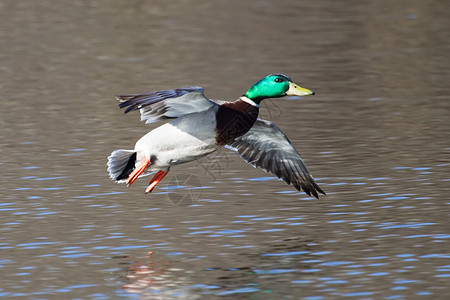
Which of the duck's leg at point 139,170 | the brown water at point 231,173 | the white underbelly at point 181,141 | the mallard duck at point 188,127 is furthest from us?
the duck's leg at point 139,170

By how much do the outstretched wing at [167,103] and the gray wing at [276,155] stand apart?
1.27 m

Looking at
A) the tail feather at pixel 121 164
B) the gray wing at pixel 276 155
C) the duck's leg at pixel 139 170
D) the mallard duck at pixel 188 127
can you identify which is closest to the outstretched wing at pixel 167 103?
the mallard duck at pixel 188 127

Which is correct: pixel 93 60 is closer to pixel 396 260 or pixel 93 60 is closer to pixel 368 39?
pixel 368 39

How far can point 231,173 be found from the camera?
50.3 feet

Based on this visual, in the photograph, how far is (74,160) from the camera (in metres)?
16.0

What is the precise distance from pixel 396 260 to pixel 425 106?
9170 millimetres

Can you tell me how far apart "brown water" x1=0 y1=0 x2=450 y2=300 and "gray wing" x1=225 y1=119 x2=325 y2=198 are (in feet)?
1.14

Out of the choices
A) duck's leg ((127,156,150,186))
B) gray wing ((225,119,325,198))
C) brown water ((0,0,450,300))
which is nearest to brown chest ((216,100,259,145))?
gray wing ((225,119,325,198))

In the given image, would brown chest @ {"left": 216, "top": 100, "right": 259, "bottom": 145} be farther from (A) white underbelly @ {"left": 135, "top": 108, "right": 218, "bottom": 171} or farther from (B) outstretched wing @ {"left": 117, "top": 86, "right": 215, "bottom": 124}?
(B) outstretched wing @ {"left": 117, "top": 86, "right": 215, "bottom": 124}

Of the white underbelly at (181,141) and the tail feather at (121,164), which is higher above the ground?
the white underbelly at (181,141)

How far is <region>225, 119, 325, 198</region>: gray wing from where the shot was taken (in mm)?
13164

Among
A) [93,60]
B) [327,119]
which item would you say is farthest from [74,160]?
[93,60]

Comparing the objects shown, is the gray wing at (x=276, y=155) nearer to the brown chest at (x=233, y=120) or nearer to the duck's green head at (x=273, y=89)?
the duck's green head at (x=273, y=89)

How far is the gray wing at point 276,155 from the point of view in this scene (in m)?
13.2
